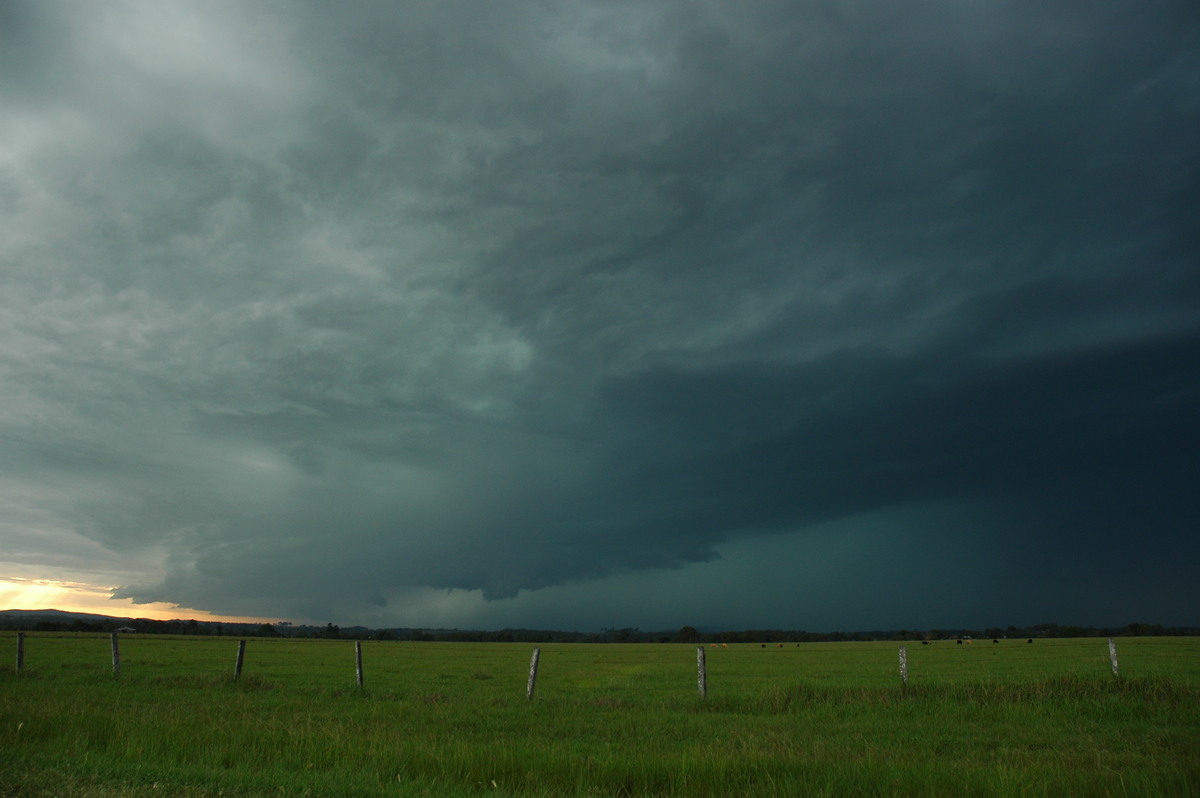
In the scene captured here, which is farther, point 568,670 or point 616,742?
point 568,670

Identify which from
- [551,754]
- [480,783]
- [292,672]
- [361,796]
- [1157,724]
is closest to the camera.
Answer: [361,796]

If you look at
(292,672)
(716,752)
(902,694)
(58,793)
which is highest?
(58,793)

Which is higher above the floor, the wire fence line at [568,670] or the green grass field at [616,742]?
the green grass field at [616,742]

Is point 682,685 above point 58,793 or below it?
below

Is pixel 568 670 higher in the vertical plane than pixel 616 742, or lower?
lower

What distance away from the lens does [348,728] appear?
1324 centimetres

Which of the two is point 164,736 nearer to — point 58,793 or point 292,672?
point 58,793

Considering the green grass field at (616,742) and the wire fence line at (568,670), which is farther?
the wire fence line at (568,670)

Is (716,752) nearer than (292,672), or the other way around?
(716,752)

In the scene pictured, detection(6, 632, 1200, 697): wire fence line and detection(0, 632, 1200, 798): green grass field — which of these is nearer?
detection(0, 632, 1200, 798): green grass field

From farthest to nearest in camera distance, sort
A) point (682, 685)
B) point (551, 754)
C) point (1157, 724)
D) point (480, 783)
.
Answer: point (682, 685) < point (1157, 724) < point (551, 754) < point (480, 783)

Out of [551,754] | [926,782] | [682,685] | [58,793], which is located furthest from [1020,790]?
[682,685]

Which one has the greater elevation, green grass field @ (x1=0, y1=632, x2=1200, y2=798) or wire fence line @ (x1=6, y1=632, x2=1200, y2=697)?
green grass field @ (x1=0, y1=632, x2=1200, y2=798)

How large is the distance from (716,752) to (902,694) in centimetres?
1242
